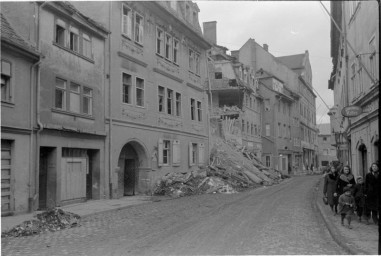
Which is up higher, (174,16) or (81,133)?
(174,16)

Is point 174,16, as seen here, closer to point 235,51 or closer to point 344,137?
point 344,137

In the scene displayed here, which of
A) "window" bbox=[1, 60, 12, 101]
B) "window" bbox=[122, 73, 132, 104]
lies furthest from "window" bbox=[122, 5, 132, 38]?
"window" bbox=[1, 60, 12, 101]

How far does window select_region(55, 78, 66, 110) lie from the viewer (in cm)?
1736

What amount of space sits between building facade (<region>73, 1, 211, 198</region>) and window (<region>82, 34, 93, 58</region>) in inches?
59.6

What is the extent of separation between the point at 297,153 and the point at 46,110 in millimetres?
51252

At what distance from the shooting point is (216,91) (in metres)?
45.6

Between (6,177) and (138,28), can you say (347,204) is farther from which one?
(138,28)

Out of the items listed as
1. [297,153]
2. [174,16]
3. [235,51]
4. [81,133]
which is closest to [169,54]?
[174,16]

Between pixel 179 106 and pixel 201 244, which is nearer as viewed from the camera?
pixel 201 244

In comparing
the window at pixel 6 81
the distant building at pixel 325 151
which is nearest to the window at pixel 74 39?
the window at pixel 6 81

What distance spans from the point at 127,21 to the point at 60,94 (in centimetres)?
690

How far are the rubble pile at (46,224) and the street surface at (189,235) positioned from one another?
0.42 m

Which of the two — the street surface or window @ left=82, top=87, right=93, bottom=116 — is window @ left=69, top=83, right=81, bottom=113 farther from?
the street surface

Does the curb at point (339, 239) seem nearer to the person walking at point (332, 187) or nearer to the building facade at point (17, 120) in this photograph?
the person walking at point (332, 187)
